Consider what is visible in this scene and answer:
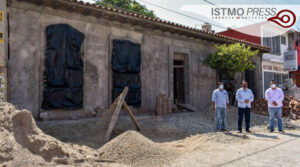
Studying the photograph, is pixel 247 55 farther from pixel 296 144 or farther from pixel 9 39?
pixel 9 39

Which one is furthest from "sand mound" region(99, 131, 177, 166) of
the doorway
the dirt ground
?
the doorway

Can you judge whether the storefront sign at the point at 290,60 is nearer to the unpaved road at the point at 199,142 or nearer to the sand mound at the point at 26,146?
the unpaved road at the point at 199,142

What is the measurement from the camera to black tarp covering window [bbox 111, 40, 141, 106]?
29.8 feet

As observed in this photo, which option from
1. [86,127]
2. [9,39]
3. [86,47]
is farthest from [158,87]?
[9,39]

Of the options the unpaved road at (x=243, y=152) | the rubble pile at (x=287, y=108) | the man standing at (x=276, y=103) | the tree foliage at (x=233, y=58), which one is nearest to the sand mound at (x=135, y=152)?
the unpaved road at (x=243, y=152)

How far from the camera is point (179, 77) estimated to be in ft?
40.9

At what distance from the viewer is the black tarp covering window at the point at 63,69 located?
7496 millimetres

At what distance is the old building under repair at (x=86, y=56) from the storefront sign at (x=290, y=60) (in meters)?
11.4

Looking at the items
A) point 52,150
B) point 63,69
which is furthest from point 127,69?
point 52,150

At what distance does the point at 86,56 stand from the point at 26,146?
197 inches

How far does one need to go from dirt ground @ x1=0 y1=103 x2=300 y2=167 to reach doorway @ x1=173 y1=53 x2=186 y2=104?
447cm

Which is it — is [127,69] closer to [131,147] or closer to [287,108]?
[131,147]

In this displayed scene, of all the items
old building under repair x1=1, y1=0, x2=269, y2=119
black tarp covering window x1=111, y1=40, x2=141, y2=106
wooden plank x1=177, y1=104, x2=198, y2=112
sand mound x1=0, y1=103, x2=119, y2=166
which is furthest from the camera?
wooden plank x1=177, y1=104, x2=198, y2=112

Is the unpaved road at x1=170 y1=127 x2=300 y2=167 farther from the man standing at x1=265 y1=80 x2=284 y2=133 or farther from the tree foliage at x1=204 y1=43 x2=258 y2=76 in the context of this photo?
the tree foliage at x1=204 y1=43 x2=258 y2=76
